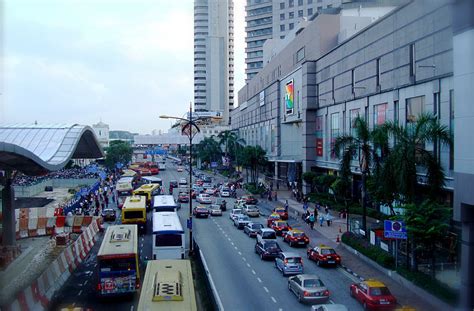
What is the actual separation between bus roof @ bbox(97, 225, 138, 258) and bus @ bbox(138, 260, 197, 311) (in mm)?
2952

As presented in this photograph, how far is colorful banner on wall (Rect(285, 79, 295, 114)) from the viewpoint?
48.2 metres

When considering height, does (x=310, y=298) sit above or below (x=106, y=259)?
below

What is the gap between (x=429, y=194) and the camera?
1867 cm

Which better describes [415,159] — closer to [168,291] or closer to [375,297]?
[375,297]

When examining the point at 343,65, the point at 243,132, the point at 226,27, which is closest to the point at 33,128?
the point at 343,65

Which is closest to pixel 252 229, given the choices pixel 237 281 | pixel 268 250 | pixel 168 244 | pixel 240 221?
pixel 240 221

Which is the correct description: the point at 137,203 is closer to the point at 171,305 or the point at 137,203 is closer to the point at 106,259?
the point at 106,259

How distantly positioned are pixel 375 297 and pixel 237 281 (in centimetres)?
529

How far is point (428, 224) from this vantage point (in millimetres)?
16078

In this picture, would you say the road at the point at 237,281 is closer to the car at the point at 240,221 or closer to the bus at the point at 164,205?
the bus at the point at 164,205

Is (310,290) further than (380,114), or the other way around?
(380,114)

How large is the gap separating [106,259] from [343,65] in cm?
2586

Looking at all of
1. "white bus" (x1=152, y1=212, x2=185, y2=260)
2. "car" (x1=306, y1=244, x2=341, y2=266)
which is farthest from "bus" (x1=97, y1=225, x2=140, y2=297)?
"car" (x1=306, y1=244, x2=341, y2=266)

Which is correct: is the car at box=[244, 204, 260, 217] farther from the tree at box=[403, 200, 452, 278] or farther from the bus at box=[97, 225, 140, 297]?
the bus at box=[97, 225, 140, 297]
